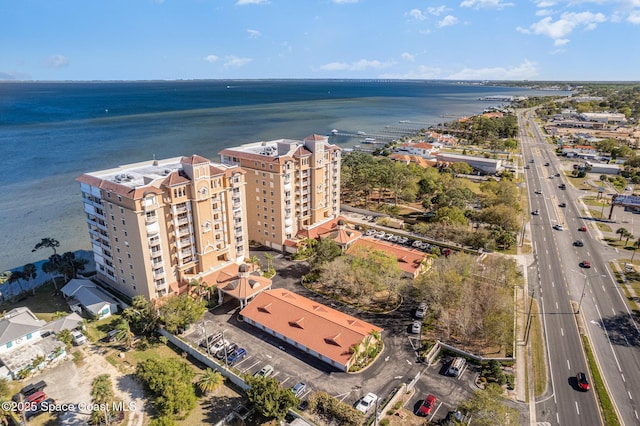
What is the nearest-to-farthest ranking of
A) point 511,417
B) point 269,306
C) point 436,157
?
1. point 511,417
2. point 269,306
3. point 436,157

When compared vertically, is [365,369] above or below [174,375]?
below

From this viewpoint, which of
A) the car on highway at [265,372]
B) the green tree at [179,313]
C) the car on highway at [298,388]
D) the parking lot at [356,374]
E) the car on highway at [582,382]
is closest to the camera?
the car on highway at [298,388]

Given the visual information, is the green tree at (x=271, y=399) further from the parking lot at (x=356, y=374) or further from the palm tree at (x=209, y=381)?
the palm tree at (x=209, y=381)

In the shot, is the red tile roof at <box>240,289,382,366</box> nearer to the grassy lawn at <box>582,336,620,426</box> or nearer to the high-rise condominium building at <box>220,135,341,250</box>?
the high-rise condominium building at <box>220,135,341,250</box>

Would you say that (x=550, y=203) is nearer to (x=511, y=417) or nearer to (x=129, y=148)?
(x=511, y=417)

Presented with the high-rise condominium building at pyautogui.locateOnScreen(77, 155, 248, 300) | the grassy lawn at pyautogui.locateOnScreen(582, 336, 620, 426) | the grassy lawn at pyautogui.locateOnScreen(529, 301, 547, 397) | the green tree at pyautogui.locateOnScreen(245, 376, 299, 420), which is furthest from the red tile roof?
the grassy lawn at pyautogui.locateOnScreen(582, 336, 620, 426)

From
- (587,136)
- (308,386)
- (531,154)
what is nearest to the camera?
(308,386)

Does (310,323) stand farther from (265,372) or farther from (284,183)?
(284,183)

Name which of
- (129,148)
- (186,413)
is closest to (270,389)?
(186,413)

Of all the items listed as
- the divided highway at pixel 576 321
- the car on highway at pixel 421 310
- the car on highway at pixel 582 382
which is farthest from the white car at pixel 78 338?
the car on highway at pixel 582 382
